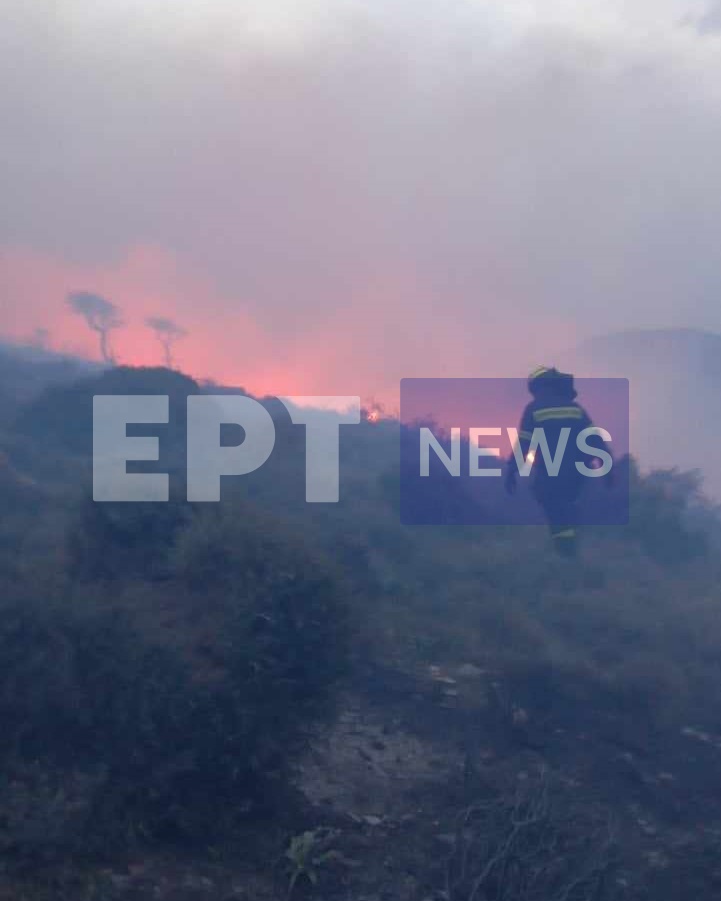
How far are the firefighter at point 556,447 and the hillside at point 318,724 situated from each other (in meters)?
1.84

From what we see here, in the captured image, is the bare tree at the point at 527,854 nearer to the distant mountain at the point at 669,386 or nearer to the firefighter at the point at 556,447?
the firefighter at the point at 556,447

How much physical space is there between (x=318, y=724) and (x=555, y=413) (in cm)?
583

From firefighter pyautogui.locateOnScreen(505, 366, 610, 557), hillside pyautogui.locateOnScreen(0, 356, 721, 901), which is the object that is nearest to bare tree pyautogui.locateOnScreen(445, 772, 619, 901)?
hillside pyautogui.locateOnScreen(0, 356, 721, 901)

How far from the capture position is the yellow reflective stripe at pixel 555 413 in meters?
10.9

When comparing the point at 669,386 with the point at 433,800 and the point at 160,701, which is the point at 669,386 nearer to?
the point at 433,800

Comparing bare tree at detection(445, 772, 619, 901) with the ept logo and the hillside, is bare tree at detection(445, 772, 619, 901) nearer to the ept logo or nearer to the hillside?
the hillside

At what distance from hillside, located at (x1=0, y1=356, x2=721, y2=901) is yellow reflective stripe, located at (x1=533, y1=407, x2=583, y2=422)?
2.26 m

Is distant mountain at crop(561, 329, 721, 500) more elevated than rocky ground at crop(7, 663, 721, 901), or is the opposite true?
distant mountain at crop(561, 329, 721, 500)

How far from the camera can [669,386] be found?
3184 cm

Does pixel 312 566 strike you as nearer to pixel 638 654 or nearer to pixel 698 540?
pixel 638 654

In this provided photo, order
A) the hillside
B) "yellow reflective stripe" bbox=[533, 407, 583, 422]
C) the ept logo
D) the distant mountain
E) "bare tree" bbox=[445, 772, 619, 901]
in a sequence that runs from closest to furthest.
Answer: "bare tree" bbox=[445, 772, 619, 901], the hillside, the ept logo, "yellow reflective stripe" bbox=[533, 407, 583, 422], the distant mountain

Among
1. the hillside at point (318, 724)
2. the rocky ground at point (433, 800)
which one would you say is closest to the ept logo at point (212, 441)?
the hillside at point (318, 724)

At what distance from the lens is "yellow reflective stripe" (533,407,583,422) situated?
10883 mm

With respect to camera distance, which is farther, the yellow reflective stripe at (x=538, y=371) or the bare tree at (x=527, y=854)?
the yellow reflective stripe at (x=538, y=371)
